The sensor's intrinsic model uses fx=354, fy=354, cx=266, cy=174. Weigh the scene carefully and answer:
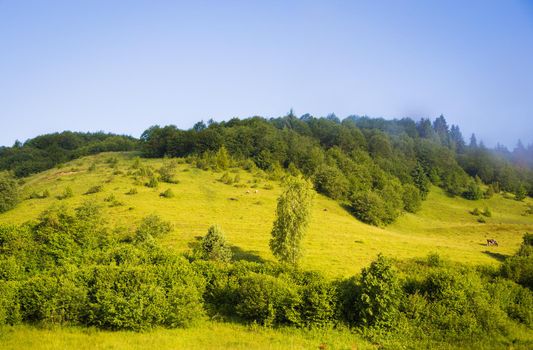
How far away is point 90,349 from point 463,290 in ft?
66.6

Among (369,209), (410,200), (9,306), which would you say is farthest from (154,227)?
(410,200)

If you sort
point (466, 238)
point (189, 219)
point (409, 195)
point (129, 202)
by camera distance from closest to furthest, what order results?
point (189, 219), point (129, 202), point (466, 238), point (409, 195)

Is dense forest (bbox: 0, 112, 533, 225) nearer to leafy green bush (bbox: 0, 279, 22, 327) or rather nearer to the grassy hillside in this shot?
the grassy hillside

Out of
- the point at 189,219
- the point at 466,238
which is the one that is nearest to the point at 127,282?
the point at 189,219

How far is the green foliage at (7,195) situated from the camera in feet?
192

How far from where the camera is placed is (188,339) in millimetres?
17391

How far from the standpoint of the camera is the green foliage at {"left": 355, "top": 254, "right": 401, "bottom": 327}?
63.8ft

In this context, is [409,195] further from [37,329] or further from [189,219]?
[37,329]

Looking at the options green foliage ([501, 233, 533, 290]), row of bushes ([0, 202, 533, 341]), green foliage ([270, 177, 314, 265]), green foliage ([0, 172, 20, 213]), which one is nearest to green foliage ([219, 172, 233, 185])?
green foliage ([0, 172, 20, 213])

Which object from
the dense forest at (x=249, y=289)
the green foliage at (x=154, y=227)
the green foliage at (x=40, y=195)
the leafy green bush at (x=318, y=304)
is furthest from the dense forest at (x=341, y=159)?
the leafy green bush at (x=318, y=304)

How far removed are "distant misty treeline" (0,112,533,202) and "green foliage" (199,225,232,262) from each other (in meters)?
55.5

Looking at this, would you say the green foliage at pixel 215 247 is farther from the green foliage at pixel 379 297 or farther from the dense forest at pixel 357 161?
the dense forest at pixel 357 161

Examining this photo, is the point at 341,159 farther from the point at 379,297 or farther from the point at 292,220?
the point at 379,297

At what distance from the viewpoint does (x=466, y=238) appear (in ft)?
224
